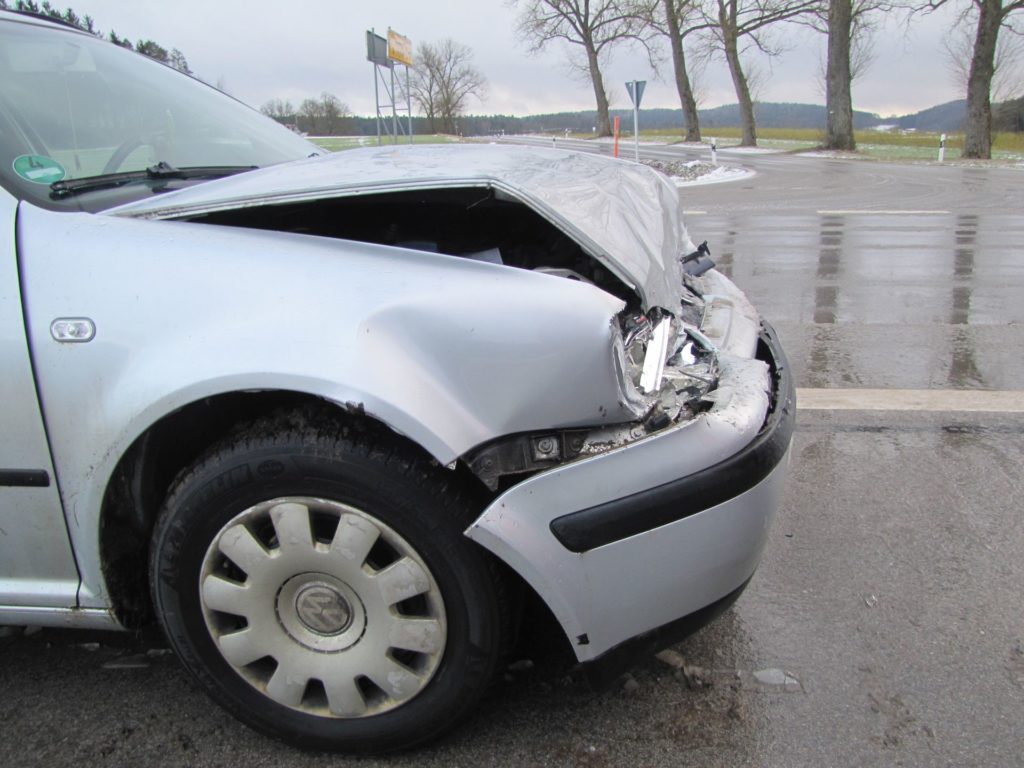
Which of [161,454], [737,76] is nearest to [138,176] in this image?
[161,454]

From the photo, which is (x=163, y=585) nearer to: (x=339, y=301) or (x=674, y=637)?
(x=339, y=301)

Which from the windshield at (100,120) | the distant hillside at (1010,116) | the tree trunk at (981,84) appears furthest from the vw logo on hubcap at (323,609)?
the distant hillside at (1010,116)

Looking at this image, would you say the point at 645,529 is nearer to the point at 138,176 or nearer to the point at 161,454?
the point at 161,454

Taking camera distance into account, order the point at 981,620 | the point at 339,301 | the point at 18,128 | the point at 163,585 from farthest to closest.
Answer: the point at 981,620 < the point at 18,128 < the point at 163,585 < the point at 339,301

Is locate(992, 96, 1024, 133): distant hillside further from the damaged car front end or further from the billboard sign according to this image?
the damaged car front end

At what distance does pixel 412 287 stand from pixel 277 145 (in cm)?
171

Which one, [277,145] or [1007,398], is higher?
[277,145]

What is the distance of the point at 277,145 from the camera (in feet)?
10.0

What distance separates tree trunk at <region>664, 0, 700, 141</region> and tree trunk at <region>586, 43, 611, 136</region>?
A: 8.76 meters

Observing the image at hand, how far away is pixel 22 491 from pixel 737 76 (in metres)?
37.7

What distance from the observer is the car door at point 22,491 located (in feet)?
5.62

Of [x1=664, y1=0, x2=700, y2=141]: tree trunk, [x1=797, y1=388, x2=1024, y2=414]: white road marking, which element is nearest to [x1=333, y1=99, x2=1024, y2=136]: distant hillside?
[x1=664, y1=0, x2=700, y2=141]: tree trunk

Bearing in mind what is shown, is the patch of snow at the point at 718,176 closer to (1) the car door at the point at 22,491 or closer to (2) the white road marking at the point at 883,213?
(2) the white road marking at the point at 883,213

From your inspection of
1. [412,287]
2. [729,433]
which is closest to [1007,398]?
[729,433]
